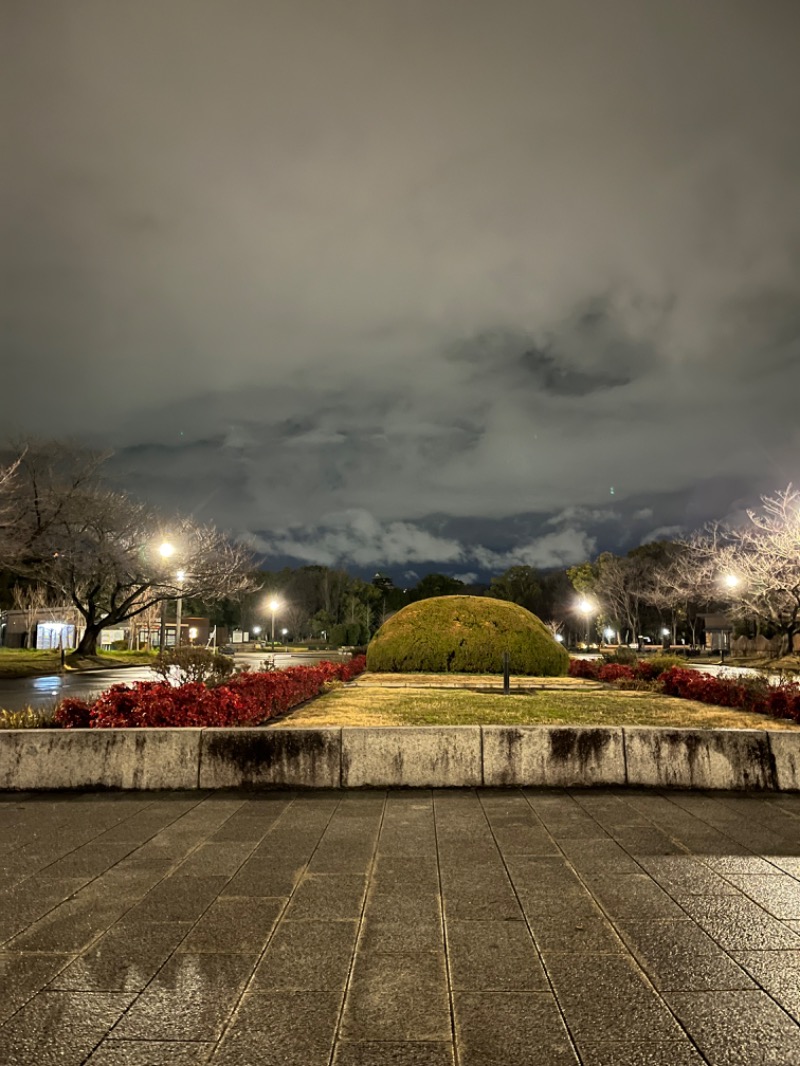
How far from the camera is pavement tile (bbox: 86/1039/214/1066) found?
263cm

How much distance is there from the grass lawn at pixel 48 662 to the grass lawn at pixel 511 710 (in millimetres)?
19618

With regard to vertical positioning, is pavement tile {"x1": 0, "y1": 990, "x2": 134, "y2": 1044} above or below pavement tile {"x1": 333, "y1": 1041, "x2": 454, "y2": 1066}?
below

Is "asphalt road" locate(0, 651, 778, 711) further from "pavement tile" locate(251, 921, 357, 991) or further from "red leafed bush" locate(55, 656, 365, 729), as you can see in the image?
"pavement tile" locate(251, 921, 357, 991)

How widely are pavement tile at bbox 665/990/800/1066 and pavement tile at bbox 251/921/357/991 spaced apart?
1510 mm

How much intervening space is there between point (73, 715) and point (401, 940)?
627cm

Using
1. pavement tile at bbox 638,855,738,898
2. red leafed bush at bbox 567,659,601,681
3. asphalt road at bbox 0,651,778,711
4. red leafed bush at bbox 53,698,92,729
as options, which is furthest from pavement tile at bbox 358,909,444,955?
red leafed bush at bbox 567,659,601,681

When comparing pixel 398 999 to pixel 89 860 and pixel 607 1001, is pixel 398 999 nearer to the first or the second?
pixel 607 1001

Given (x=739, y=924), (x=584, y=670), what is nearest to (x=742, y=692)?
(x=739, y=924)

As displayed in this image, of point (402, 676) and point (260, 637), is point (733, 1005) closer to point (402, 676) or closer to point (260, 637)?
point (402, 676)

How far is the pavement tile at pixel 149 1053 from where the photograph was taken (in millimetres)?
2627

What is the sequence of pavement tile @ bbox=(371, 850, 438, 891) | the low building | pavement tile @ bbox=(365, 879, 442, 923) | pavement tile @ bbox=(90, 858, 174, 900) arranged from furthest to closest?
the low building < pavement tile @ bbox=(371, 850, 438, 891) < pavement tile @ bbox=(90, 858, 174, 900) < pavement tile @ bbox=(365, 879, 442, 923)

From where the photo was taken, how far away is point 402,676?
2139cm

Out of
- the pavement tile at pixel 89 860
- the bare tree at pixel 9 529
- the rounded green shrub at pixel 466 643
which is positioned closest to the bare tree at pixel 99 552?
the bare tree at pixel 9 529

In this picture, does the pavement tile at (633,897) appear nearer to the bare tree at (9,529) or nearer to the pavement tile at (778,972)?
the pavement tile at (778,972)
